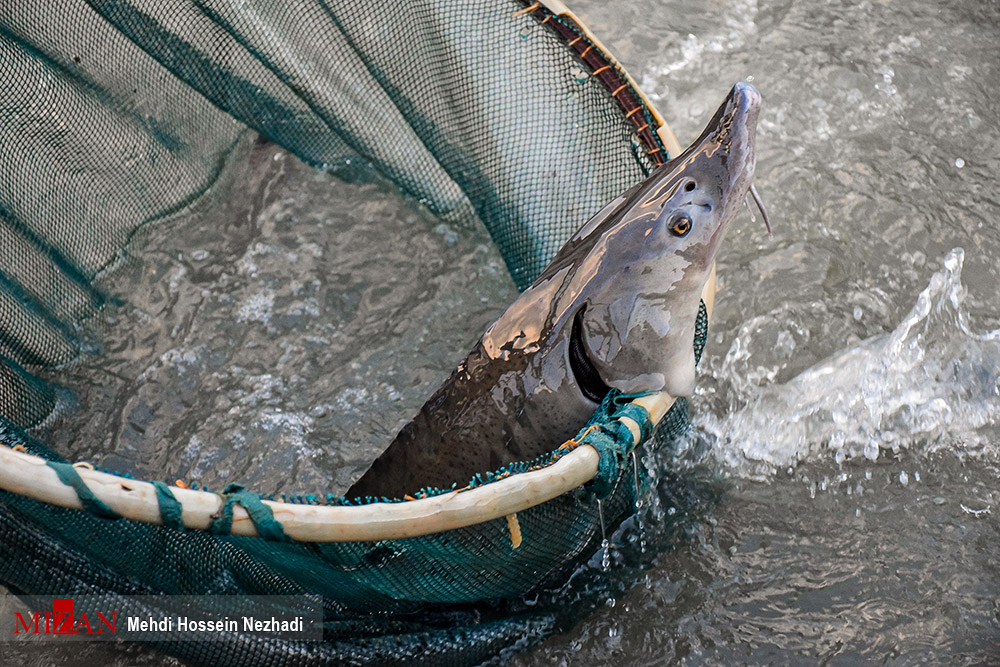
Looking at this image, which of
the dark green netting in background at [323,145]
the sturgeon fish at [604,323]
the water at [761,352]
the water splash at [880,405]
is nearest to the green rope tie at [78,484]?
the dark green netting in background at [323,145]

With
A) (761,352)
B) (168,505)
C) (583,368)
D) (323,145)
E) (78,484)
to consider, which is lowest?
(761,352)

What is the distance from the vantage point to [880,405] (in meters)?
2.60

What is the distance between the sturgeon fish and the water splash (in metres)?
0.72

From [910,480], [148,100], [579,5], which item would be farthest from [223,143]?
[910,480]

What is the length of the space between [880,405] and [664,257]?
1120mm

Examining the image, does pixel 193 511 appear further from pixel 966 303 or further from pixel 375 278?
pixel 966 303

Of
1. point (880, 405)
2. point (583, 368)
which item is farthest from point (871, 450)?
point (583, 368)

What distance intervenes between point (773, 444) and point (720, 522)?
295 millimetres

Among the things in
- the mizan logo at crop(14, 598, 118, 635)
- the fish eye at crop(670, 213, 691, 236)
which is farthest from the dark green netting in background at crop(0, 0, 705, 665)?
the fish eye at crop(670, 213, 691, 236)

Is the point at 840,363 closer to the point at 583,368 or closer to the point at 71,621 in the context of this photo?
the point at 583,368

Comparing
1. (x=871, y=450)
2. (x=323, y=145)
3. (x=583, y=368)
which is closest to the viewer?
(x=583, y=368)

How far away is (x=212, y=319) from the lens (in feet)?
9.87

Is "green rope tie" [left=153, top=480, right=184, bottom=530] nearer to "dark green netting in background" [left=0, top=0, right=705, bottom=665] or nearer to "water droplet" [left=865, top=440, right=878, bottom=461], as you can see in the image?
"dark green netting in background" [left=0, top=0, right=705, bottom=665]

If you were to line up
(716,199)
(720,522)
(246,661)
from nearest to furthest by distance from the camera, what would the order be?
(716,199)
(246,661)
(720,522)
